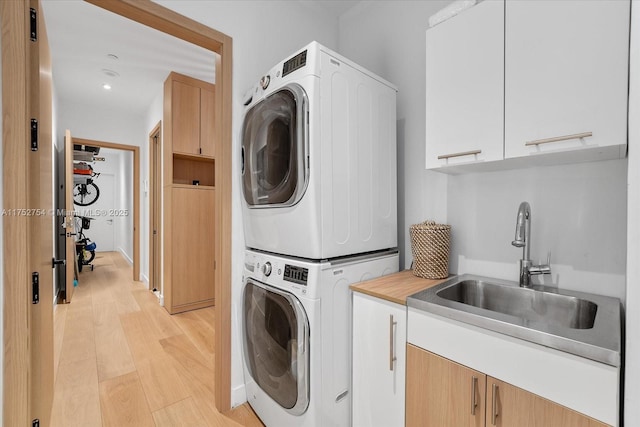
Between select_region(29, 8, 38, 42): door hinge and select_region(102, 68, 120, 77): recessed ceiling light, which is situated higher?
select_region(102, 68, 120, 77): recessed ceiling light

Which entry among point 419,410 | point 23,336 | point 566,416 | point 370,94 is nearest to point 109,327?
point 23,336

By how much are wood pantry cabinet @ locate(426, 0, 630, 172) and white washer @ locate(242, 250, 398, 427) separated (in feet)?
2.59

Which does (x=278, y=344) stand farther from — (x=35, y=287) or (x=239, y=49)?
(x=239, y=49)

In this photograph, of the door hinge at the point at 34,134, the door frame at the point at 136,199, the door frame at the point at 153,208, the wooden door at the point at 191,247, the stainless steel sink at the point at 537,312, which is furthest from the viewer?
the door frame at the point at 136,199

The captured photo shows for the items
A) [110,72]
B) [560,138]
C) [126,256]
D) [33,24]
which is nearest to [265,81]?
[33,24]

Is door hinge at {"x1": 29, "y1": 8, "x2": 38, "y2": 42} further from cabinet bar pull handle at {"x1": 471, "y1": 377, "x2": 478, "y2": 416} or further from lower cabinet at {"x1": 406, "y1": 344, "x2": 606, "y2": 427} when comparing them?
cabinet bar pull handle at {"x1": 471, "y1": 377, "x2": 478, "y2": 416}

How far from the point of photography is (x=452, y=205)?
171 cm

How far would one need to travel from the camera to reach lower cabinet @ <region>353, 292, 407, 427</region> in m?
1.28

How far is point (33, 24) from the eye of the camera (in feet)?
3.80

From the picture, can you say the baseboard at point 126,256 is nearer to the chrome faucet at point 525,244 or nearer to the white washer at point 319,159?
the white washer at point 319,159

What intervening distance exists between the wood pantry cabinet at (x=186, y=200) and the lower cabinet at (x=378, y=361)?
2759 mm

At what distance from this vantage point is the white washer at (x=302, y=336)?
52.6 inches

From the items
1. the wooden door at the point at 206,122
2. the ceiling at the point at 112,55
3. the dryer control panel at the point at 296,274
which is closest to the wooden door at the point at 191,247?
the wooden door at the point at 206,122

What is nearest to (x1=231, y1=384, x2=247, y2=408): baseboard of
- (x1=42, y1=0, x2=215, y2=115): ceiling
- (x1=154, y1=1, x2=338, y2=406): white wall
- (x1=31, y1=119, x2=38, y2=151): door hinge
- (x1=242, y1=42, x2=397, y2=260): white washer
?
(x1=154, y1=1, x2=338, y2=406): white wall
